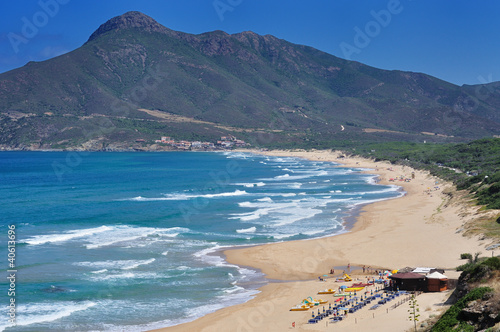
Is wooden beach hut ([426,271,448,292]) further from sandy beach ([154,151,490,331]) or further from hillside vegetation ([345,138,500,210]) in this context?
hillside vegetation ([345,138,500,210])

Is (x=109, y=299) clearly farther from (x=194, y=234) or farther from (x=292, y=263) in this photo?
(x=194, y=234)

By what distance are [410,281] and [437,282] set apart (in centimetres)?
138

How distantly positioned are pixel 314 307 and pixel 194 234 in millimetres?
18955

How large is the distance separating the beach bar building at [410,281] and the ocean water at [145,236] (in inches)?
309

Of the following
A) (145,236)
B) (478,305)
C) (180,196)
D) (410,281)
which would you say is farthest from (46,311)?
(180,196)

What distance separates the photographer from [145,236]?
40594mm

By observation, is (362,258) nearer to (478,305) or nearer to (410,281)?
(410,281)

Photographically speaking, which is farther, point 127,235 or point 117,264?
point 127,235

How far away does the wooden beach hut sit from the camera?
2419cm

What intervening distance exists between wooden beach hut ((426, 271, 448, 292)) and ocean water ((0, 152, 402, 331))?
9.42 meters

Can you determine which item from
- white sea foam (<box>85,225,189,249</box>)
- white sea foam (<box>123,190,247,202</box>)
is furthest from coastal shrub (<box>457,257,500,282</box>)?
white sea foam (<box>123,190,247,202</box>)

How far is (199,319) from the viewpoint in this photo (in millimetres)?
23500

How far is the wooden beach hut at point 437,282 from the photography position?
952 inches

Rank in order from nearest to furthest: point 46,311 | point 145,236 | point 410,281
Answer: point 46,311 < point 410,281 < point 145,236
